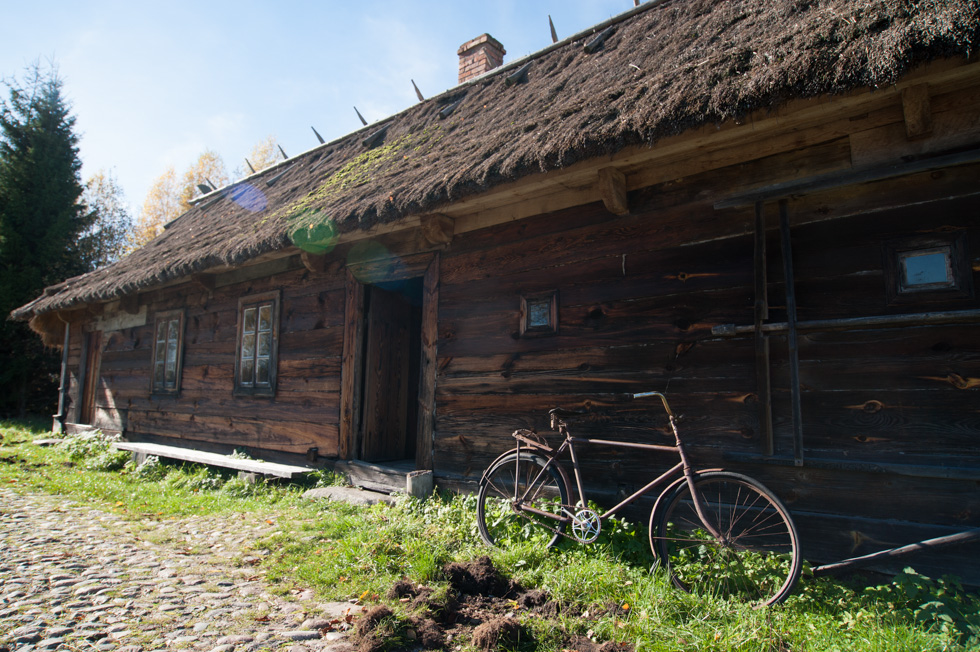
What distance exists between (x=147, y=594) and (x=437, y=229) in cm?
325

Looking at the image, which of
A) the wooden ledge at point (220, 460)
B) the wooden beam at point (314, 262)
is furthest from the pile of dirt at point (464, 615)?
the wooden beam at point (314, 262)

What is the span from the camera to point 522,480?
4.16 m

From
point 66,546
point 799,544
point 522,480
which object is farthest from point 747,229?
point 66,546

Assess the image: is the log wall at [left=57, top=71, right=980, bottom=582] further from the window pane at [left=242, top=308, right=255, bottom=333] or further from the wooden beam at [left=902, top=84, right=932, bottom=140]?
the window pane at [left=242, top=308, right=255, bottom=333]

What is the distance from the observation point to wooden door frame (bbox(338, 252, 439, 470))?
16.7 ft

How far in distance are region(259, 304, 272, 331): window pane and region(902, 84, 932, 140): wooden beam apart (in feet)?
20.7

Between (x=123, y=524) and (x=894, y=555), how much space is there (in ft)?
17.6

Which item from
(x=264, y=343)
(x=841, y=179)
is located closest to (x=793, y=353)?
(x=841, y=179)

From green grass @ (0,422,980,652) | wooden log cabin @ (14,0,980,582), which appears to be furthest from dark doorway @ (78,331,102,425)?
green grass @ (0,422,980,652)

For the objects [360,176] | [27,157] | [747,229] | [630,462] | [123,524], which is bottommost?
[123,524]

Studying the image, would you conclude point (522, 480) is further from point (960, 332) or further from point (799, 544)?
point (960, 332)

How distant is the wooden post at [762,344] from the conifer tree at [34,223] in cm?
1727

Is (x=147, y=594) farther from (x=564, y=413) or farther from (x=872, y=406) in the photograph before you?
(x=872, y=406)

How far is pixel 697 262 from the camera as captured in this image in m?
3.72
